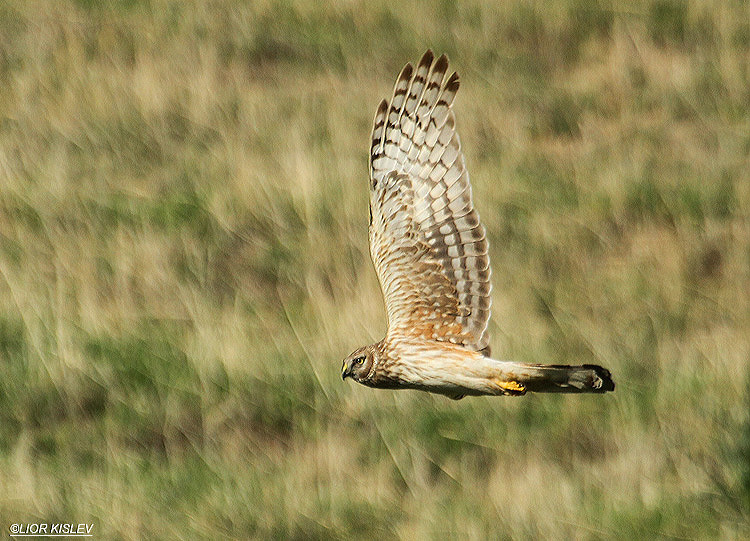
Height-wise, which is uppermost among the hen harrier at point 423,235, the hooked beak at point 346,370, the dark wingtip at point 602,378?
the hen harrier at point 423,235

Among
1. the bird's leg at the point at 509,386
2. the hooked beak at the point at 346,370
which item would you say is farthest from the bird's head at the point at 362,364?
the bird's leg at the point at 509,386

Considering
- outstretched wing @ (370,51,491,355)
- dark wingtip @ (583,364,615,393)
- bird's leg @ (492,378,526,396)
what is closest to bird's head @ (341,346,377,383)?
outstretched wing @ (370,51,491,355)

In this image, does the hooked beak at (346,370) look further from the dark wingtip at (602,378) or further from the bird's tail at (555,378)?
the dark wingtip at (602,378)

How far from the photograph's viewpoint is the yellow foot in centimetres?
491

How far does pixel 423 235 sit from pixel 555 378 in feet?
3.23

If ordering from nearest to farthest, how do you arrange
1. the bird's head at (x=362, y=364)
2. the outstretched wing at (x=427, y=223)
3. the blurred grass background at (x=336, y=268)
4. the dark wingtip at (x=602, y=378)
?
the dark wingtip at (x=602, y=378) < the bird's head at (x=362, y=364) < the outstretched wing at (x=427, y=223) < the blurred grass background at (x=336, y=268)

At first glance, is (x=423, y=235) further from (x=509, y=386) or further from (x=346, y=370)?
(x=509, y=386)

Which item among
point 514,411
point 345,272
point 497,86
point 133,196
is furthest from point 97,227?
point 497,86

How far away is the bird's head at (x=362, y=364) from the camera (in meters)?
5.22

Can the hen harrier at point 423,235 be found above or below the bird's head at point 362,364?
above

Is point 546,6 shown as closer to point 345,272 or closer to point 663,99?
point 663,99

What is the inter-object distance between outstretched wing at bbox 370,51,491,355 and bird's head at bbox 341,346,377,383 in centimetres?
18

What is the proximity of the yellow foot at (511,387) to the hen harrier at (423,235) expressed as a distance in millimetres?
282

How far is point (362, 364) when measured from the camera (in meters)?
5.23
